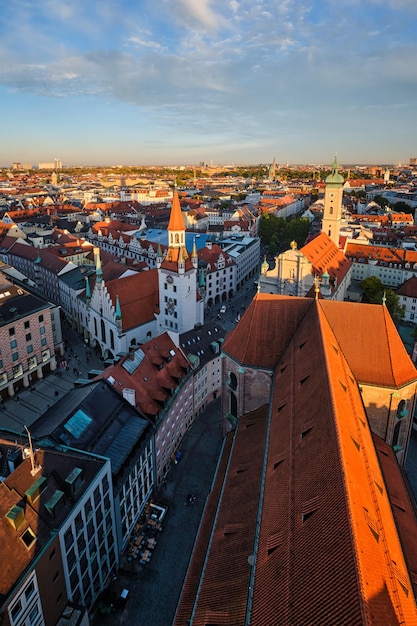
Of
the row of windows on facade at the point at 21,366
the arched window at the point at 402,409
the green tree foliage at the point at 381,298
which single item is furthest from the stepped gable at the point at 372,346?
the green tree foliage at the point at 381,298

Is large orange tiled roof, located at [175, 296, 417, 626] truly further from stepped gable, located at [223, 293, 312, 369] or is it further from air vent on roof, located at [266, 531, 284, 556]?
stepped gable, located at [223, 293, 312, 369]

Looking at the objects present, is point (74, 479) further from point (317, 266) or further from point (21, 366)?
point (317, 266)

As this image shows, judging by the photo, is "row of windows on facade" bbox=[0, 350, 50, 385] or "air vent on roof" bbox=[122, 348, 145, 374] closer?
"air vent on roof" bbox=[122, 348, 145, 374]

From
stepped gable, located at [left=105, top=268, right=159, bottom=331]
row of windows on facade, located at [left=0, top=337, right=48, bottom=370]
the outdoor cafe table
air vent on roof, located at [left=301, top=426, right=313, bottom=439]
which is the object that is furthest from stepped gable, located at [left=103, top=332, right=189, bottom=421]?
row of windows on facade, located at [left=0, top=337, right=48, bottom=370]

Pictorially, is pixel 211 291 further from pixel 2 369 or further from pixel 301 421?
pixel 301 421

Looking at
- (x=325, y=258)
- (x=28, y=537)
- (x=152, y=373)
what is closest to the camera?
(x=28, y=537)

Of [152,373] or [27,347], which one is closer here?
[152,373]

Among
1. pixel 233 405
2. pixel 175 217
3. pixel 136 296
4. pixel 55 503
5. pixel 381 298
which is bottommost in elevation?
pixel 233 405

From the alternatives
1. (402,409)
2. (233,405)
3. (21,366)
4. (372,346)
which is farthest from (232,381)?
(21,366)
